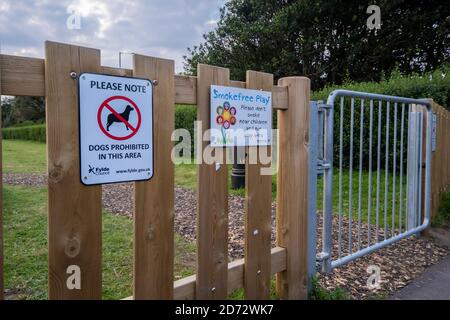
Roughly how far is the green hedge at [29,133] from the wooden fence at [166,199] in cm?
3313

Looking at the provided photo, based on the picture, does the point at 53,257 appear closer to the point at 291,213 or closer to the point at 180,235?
the point at 291,213

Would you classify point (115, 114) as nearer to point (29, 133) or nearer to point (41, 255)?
point (41, 255)

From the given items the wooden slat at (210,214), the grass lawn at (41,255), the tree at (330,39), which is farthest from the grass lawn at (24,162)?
the wooden slat at (210,214)

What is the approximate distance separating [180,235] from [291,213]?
7.37ft

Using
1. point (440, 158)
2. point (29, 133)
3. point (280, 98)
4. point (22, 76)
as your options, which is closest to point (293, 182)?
point (280, 98)

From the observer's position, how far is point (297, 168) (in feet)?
9.30

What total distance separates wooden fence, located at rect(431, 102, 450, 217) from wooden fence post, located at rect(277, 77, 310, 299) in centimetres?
284

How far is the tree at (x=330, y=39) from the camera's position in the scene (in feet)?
55.5

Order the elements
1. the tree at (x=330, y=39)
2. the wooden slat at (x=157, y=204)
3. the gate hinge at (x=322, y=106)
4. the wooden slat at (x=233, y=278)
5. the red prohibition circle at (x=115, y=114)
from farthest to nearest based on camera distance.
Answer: the tree at (x=330, y=39)
the gate hinge at (x=322, y=106)
the wooden slat at (x=233, y=278)
the wooden slat at (x=157, y=204)
the red prohibition circle at (x=115, y=114)

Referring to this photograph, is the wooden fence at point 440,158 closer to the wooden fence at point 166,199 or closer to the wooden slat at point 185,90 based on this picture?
the wooden fence at point 166,199

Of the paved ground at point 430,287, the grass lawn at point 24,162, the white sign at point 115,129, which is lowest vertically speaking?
the paved ground at point 430,287

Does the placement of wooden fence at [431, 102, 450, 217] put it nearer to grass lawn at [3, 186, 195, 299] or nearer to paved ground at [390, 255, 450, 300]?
paved ground at [390, 255, 450, 300]

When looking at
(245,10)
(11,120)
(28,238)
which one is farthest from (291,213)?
(11,120)

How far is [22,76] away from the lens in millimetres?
1596
